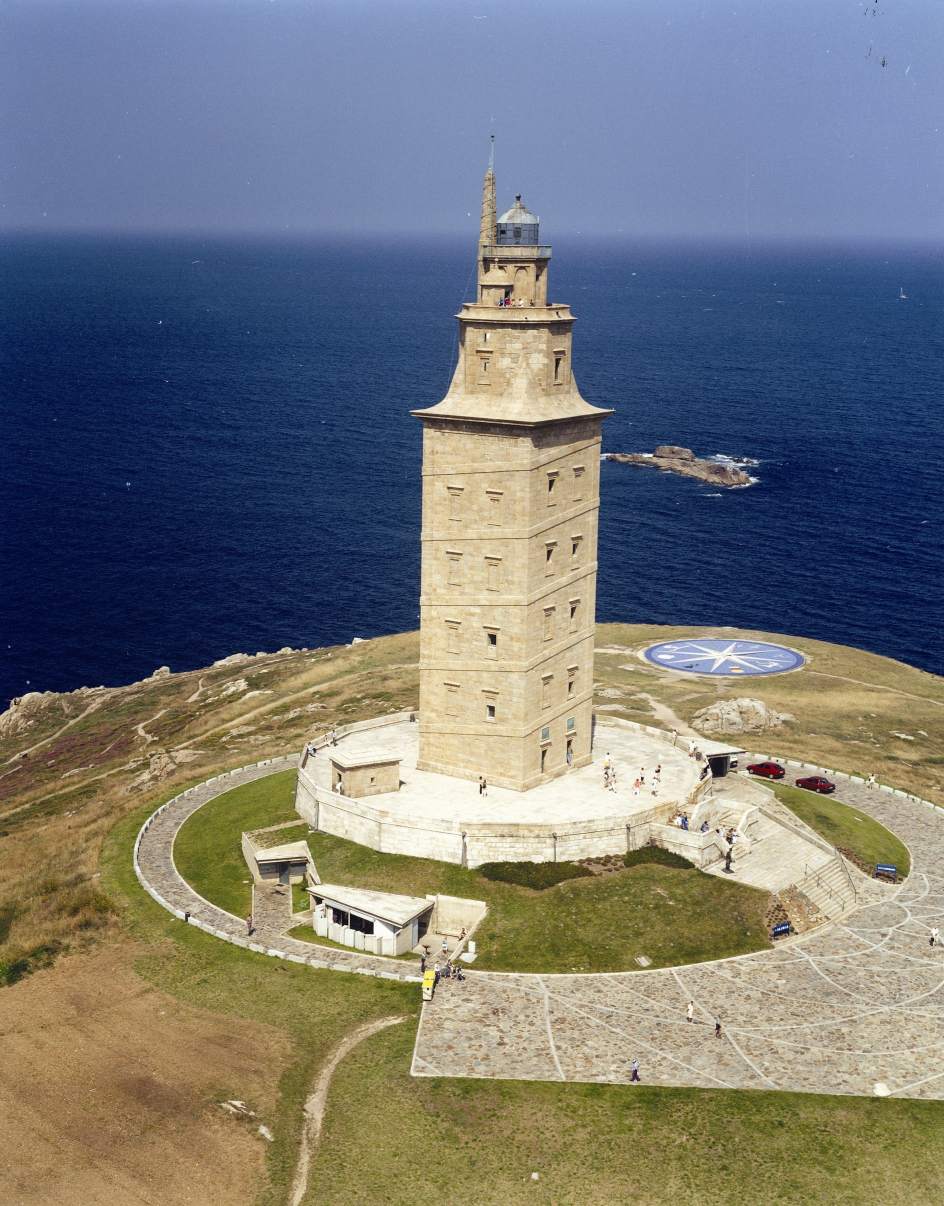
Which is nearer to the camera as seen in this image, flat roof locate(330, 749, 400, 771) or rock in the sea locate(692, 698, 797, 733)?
flat roof locate(330, 749, 400, 771)

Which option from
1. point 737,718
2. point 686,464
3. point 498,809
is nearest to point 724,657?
point 737,718

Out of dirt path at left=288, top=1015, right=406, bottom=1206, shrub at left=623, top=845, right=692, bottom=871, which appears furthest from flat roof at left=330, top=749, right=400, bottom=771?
dirt path at left=288, top=1015, right=406, bottom=1206

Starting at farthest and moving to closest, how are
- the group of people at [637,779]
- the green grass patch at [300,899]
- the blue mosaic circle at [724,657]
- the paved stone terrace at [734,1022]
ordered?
1. the blue mosaic circle at [724,657]
2. the group of people at [637,779]
3. the green grass patch at [300,899]
4. the paved stone terrace at [734,1022]

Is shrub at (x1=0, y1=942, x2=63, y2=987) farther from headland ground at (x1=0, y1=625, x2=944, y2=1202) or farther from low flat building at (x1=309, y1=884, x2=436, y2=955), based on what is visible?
low flat building at (x1=309, y1=884, x2=436, y2=955)

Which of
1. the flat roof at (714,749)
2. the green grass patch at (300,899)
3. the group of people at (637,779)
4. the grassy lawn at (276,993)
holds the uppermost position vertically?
the group of people at (637,779)

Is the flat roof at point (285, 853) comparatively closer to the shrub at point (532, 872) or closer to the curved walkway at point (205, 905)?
the curved walkway at point (205, 905)

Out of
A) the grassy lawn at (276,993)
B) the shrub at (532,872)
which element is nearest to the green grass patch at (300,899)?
the grassy lawn at (276,993)

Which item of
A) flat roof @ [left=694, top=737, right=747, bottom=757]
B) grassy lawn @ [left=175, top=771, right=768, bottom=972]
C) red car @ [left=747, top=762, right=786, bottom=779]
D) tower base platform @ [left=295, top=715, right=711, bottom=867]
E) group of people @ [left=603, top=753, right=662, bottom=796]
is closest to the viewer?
grassy lawn @ [left=175, top=771, right=768, bottom=972]

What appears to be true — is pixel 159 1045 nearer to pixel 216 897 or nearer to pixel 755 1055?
pixel 216 897

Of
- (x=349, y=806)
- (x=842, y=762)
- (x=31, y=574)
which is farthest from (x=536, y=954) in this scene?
(x=31, y=574)
